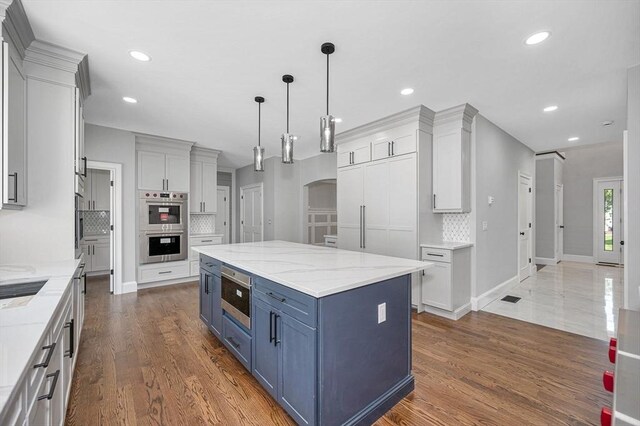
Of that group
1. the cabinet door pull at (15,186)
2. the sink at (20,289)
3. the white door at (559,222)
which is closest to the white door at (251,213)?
the cabinet door pull at (15,186)

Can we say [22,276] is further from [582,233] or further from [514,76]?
[582,233]

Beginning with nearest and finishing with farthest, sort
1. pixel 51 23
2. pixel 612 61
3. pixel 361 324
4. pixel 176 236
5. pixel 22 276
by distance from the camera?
pixel 361 324 → pixel 22 276 → pixel 51 23 → pixel 612 61 → pixel 176 236

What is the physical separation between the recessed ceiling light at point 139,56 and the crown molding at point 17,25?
0.64 metres

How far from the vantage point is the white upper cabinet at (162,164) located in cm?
494

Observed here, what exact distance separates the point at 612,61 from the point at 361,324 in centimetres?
322

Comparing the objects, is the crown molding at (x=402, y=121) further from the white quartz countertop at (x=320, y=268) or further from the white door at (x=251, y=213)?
the white door at (x=251, y=213)

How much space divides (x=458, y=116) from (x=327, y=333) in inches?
129

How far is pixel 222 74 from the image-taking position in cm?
285

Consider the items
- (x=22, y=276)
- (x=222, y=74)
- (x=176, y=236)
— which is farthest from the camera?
(x=176, y=236)

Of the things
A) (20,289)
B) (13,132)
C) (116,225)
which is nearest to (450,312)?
(20,289)

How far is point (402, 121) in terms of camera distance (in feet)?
12.8

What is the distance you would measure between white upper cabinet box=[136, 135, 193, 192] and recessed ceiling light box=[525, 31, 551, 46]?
5.14m

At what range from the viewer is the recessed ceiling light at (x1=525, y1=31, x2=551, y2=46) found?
2176 mm

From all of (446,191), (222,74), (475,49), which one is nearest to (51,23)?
(222,74)
